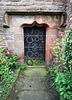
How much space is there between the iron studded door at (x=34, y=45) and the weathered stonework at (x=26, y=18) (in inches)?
8.9

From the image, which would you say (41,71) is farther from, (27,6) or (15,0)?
(15,0)

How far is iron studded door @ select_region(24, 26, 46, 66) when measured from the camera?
3.43 meters

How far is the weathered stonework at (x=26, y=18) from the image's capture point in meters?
3.01

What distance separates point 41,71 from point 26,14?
8.03 feet

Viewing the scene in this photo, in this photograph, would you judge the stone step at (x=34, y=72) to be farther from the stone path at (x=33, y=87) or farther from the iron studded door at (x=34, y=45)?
the iron studded door at (x=34, y=45)

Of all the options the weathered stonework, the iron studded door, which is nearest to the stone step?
the iron studded door

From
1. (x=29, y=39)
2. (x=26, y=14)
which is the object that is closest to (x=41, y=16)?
(x=26, y=14)

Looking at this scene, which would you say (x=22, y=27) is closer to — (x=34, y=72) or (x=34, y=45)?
(x=34, y=45)

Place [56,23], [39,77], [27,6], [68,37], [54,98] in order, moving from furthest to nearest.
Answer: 1. [56,23]
2. [27,6]
3. [39,77]
4. [54,98]
5. [68,37]

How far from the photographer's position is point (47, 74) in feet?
9.76

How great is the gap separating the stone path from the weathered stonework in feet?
2.42

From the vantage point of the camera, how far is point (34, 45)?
3.52 m

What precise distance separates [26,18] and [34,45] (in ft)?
3.97

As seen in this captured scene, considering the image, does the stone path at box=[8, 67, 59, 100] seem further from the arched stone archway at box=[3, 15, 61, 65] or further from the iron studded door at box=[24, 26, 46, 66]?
the arched stone archway at box=[3, 15, 61, 65]
